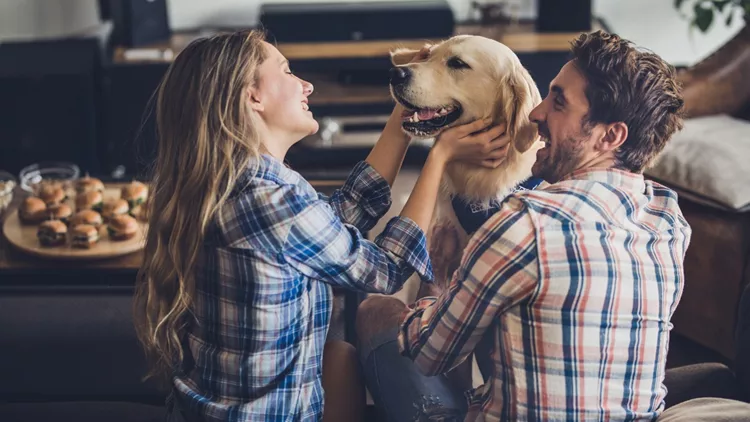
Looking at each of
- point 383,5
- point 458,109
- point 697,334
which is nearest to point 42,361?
point 458,109

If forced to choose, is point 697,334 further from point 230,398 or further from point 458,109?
point 230,398

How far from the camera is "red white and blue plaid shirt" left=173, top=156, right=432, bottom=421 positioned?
1.35 m

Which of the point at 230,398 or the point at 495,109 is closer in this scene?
the point at 230,398

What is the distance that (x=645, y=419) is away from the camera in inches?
50.9

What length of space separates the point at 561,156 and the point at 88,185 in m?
1.54

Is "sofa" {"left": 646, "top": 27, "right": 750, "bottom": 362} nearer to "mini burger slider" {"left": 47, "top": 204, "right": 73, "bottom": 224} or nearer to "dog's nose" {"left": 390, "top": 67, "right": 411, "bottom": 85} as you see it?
"dog's nose" {"left": 390, "top": 67, "right": 411, "bottom": 85}

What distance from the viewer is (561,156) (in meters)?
1.34

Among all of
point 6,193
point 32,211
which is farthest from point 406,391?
point 6,193

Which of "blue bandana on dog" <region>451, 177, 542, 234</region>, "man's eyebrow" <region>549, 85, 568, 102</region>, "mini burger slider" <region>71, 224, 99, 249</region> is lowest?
"mini burger slider" <region>71, 224, 99, 249</region>

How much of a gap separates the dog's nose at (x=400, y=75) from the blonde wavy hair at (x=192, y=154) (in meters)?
0.27

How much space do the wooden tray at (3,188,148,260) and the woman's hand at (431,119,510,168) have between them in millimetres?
893

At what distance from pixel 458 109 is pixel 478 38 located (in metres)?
0.13

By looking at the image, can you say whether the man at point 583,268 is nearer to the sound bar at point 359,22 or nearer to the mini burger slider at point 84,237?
the mini burger slider at point 84,237

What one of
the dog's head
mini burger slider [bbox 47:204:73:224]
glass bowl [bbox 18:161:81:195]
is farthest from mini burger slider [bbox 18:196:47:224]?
the dog's head
